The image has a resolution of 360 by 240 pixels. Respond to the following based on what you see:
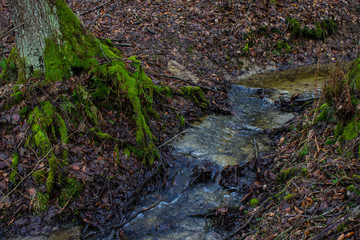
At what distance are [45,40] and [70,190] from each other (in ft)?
8.76

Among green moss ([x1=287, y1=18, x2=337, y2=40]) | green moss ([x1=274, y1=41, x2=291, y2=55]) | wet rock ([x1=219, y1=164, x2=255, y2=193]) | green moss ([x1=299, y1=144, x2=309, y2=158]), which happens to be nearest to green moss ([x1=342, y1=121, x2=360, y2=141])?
green moss ([x1=299, y1=144, x2=309, y2=158])

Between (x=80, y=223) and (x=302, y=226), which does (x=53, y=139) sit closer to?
(x=80, y=223)

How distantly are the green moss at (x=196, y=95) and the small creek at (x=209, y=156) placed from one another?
535 millimetres

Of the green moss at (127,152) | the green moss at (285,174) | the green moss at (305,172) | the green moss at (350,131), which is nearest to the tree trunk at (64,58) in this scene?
the green moss at (127,152)

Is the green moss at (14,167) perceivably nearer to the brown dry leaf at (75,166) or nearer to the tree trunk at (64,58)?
the tree trunk at (64,58)

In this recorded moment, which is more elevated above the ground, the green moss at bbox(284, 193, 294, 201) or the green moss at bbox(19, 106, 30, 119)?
the green moss at bbox(19, 106, 30, 119)

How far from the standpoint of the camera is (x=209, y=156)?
19.0 ft

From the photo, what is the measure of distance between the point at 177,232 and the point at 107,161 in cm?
173

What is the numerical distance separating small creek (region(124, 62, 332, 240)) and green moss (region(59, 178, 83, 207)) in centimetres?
97

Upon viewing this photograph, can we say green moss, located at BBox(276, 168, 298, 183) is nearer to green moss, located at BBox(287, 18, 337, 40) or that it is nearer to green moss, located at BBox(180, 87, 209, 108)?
green moss, located at BBox(180, 87, 209, 108)

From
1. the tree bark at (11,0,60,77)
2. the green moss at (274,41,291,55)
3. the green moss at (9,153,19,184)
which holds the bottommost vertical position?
the green moss at (274,41,291,55)

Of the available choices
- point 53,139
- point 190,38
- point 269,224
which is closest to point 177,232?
point 269,224

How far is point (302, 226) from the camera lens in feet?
10.2

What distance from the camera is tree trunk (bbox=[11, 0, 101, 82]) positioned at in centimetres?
475
